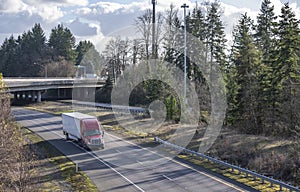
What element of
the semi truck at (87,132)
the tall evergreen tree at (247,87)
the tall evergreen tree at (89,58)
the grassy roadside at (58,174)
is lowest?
the grassy roadside at (58,174)

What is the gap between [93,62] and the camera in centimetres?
12556

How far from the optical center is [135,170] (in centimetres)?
2628

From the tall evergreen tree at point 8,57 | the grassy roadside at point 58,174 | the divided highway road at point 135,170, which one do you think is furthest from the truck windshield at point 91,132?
the tall evergreen tree at point 8,57

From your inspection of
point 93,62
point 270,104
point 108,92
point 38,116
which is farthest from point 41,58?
point 270,104

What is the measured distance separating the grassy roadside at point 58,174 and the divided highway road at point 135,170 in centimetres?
64

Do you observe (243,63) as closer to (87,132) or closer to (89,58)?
(87,132)

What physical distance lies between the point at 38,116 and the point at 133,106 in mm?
15249

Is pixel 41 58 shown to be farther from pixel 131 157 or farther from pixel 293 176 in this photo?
pixel 293 176

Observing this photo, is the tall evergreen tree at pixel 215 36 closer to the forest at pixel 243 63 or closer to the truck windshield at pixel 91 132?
the forest at pixel 243 63

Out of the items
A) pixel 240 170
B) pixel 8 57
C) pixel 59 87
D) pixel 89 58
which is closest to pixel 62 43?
pixel 89 58

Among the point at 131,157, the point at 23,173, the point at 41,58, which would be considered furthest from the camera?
the point at 41,58

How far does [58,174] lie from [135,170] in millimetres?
5247

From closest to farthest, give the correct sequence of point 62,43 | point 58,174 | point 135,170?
A: point 58,174 < point 135,170 < point 62,43

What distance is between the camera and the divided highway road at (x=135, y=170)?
22.3 metres
